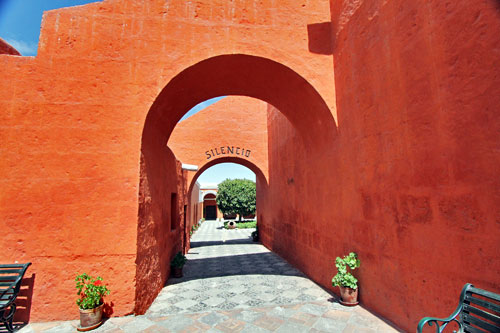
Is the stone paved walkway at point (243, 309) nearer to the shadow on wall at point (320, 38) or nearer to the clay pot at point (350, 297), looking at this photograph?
the clay pot at point (350, 297)

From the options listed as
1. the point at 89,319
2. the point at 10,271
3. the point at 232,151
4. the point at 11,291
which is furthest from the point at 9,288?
the point at 232,151

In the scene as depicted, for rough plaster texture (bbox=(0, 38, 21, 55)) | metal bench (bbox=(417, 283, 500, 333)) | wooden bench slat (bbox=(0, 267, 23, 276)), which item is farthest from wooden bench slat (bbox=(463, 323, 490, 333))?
rough plaster texture (bbox=(0, 38, 21, 55))

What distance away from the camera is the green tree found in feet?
85.3

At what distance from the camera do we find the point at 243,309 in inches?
172

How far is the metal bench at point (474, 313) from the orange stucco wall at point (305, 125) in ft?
0.73

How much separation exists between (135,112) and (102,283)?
106 inches

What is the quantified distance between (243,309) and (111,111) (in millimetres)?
3945

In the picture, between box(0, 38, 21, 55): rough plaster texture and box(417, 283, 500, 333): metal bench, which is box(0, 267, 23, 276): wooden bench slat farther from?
box(417, 283, 500, 333): metal bench

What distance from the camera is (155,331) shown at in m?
3.58

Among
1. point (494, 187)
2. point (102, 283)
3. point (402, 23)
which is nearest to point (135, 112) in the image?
point (102, 283)

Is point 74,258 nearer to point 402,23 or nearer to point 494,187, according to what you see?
point 494,187

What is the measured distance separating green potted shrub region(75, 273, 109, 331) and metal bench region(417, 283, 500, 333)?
3.90m

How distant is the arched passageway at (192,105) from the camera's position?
14.9ft

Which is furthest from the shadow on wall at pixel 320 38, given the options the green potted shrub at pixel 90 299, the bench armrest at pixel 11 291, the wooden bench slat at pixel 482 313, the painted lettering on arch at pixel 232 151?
the painted lettering on arch at pixel 232 151
